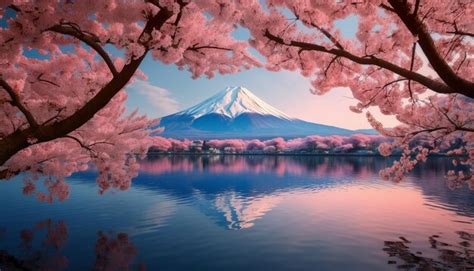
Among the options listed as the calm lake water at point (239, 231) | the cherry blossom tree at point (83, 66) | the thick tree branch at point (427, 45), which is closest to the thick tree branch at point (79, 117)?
the cherry blossom tree at point (83, 66)

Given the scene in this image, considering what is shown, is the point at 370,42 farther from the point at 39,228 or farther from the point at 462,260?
the point at 39,228

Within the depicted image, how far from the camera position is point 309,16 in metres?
3.81

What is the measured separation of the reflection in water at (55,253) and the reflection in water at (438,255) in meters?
7.24

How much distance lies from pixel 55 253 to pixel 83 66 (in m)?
6.06

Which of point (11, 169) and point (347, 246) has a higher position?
point (11, 169)

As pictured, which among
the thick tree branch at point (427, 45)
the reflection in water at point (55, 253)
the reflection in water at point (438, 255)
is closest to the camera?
the thick tree branch at point (427, 45)

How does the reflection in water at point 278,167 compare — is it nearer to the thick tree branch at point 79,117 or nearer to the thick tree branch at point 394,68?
the thick tree branch at point 394,68

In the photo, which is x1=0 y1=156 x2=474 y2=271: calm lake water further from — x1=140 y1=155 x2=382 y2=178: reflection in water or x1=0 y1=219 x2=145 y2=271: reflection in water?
x1=140 y1=155 x2=382 y2=178: reflection in water

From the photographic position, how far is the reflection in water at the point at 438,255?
824 centimetres


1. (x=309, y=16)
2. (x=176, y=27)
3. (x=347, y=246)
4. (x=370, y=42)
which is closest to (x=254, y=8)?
(x=309, y=16)

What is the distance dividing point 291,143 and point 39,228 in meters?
98.0

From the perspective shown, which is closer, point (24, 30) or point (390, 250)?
point (24, 30)

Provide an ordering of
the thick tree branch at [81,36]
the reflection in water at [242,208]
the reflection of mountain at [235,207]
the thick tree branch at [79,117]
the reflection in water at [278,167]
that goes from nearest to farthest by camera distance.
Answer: the thick tree branch at [79,117]
the thick tree branch at [81,36]
the reflection in water at [242,208]
the reflection of mountain at [235,207]
the reflection in water at [278,167]

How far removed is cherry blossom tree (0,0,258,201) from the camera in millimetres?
3402
